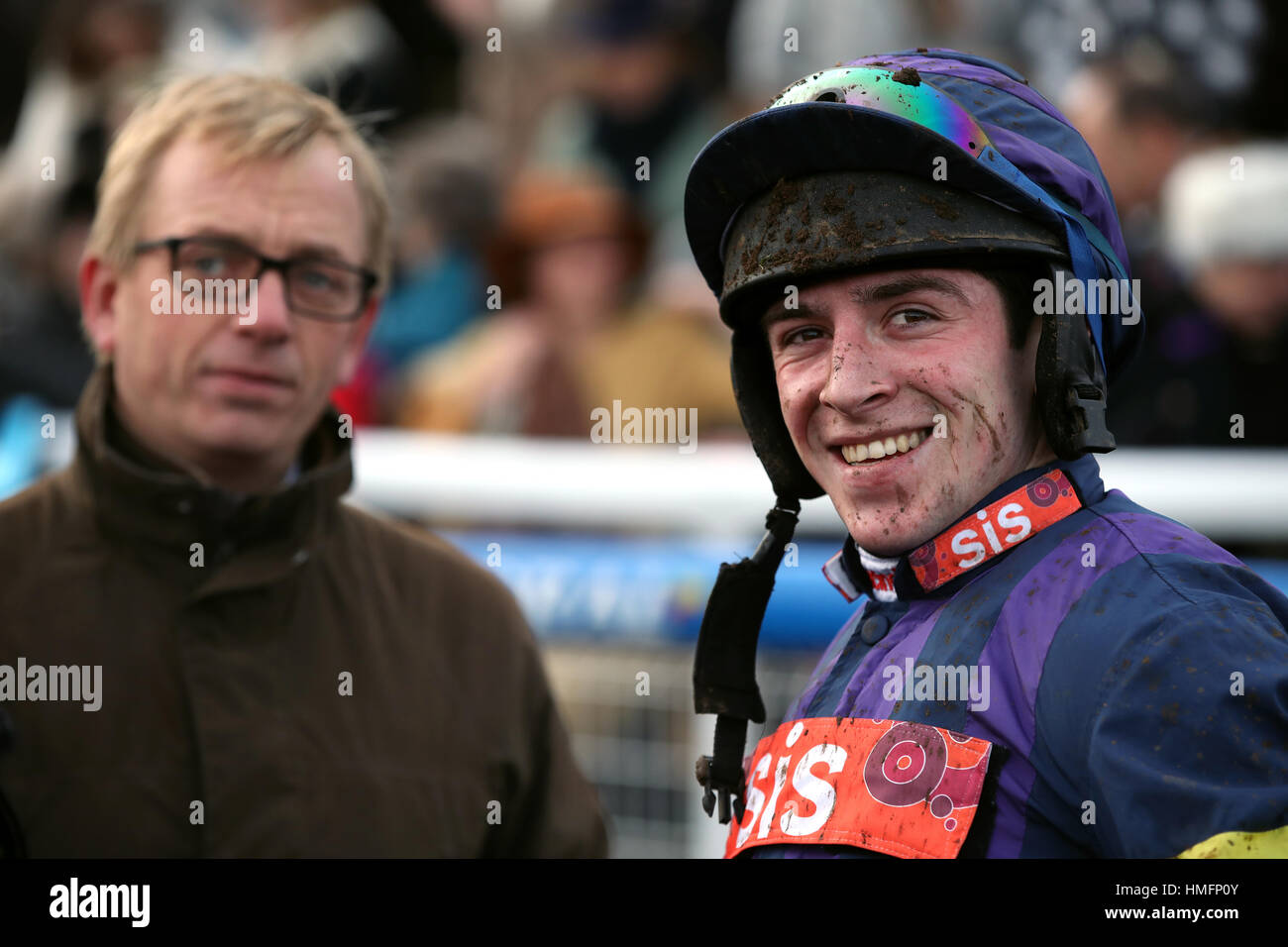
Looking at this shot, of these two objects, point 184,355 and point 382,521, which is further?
point 382,521

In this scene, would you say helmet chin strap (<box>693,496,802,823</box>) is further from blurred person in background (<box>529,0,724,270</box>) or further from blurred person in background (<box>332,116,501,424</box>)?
blurred person in background (<box>332,116,501,424</box>)

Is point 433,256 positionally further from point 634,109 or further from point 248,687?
point 248,687

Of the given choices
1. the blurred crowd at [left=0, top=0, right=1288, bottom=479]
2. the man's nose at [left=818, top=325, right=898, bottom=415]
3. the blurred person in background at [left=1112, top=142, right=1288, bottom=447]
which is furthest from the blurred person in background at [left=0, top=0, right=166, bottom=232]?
the man's nose at [left=818, top=325, right=898, bottom=415]

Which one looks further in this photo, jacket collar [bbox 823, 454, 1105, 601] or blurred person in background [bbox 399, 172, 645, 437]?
blurred person in background [bbox 399, 172, 645, 437]

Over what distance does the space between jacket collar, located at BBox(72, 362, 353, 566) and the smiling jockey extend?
1.12 metres

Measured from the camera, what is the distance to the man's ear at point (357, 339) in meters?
3.21

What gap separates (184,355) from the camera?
9.78 ft

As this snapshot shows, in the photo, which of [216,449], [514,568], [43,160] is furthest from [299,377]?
[43,160]

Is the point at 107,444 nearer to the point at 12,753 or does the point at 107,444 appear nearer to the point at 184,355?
the point at 184,355

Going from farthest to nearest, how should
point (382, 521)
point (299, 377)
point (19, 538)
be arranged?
point (382, 521) → point (299, 377) → point (19, 538)

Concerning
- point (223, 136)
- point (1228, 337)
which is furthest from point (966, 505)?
point (1228, 337)

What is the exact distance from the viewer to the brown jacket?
2689 mm

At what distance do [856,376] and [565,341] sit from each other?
168 inches

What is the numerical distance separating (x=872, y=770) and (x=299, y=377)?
1.59m
